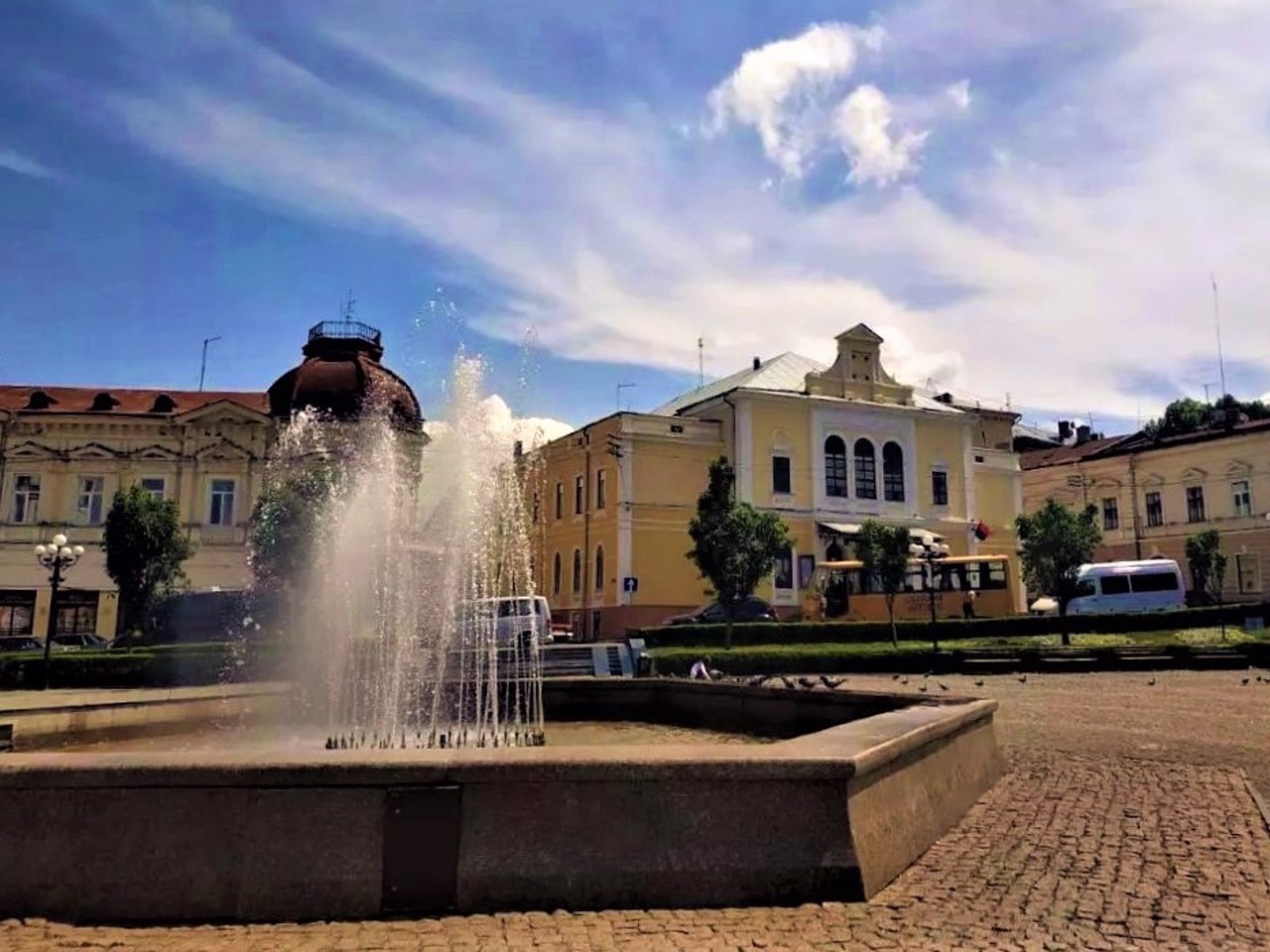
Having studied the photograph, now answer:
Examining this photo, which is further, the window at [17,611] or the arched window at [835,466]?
the arched window at [835,466]

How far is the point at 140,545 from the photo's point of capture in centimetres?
3159

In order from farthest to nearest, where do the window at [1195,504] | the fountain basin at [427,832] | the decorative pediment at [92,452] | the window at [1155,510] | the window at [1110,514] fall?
the window at [1110,514], the window at [1155,510], the window at [1195,504], the decorative pediment at [92,452], the fountain basin at [427,832]

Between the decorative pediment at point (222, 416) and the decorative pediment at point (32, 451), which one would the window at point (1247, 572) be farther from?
the decorative pediment at point (32, 451)

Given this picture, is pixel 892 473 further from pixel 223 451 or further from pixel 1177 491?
pixel 223 451

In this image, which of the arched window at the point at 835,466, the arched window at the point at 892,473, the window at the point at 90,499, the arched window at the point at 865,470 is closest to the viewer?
the window at the point at 90,499

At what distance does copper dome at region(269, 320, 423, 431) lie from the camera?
3941cm

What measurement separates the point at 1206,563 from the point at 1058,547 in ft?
54.3

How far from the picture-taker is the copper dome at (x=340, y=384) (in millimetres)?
39406

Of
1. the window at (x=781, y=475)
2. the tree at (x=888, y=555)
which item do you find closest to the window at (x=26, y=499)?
the window at (x=781, y=475)

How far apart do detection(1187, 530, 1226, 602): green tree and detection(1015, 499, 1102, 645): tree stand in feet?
38.6

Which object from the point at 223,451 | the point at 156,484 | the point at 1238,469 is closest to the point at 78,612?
the point at 156,484

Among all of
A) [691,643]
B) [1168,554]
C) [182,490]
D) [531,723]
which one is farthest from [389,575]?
[1168,554]

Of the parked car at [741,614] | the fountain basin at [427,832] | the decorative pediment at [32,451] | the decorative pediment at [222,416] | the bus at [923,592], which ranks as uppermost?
the decorative pediment at [222,416]

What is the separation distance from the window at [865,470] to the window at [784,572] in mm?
6291
